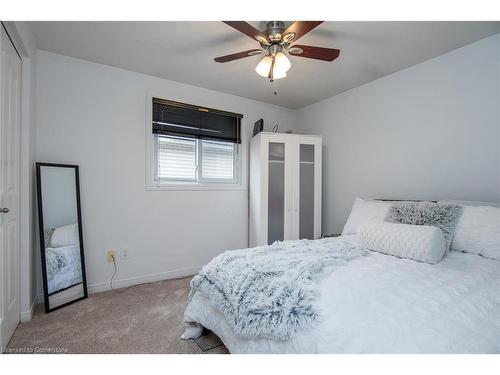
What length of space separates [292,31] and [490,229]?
1.80 metres

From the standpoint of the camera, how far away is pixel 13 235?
175 centimetres

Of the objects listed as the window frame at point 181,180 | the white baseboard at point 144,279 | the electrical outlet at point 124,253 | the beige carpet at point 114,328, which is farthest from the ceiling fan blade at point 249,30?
the white baseboard at point 144,279

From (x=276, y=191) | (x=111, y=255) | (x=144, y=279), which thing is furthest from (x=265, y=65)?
(x=144, y=279)

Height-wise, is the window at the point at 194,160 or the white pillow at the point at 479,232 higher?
the window at the point at 194,160

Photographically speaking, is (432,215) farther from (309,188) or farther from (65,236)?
(65,236)

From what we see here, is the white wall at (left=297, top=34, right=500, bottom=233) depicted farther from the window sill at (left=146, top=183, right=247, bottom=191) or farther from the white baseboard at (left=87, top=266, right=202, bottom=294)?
the white baseboard at (left=87, top=266, right=202, bottom=294)

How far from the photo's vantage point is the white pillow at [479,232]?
1644mm

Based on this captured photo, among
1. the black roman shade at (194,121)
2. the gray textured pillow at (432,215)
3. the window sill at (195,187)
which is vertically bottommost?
the gray textured pillow at (432,215)

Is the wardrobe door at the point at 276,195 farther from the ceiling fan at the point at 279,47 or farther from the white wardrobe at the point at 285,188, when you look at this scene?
the ceiling fan at the point at 279,47

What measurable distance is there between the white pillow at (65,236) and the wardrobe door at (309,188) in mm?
2334

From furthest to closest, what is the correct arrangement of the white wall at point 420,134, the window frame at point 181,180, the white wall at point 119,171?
the window frame at point 181,180
the white wall at point 119,171
the white wall at point 420,134

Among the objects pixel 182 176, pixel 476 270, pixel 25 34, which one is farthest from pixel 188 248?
pixel 476 270
